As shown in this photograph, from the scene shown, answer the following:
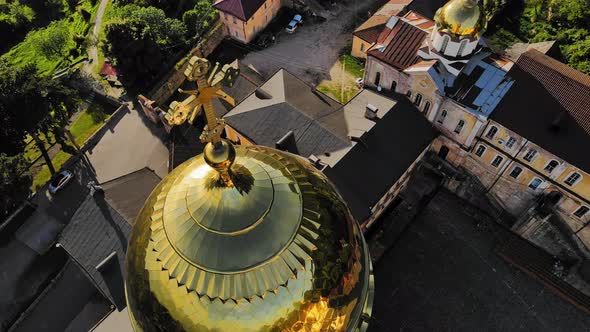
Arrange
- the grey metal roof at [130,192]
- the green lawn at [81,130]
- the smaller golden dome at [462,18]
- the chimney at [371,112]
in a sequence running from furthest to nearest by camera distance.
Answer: the green lawn at [81,130] → the chimney at [371,112] → the smaller golden dome at [462,18] → the grey metal roof at [130,192]

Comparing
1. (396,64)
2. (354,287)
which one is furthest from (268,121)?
(354,287)

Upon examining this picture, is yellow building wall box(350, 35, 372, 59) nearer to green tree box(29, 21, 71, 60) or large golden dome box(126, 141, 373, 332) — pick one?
green tree box(29, 21, 71, 60)

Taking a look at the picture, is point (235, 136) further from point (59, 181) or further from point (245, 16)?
point (245, 16)

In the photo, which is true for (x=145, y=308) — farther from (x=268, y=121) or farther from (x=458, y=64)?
(x=458, y=64)

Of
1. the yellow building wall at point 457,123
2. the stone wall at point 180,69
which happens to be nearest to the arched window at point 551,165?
the yellow building wall at point 457,123

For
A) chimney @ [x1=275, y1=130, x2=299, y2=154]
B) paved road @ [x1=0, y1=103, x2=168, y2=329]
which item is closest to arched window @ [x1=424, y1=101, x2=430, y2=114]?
chimney @ [x1=275, y1=130, x2=299, y2=154]

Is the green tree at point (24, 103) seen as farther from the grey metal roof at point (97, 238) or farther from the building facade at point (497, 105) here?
the building facade at point (497, 105)
